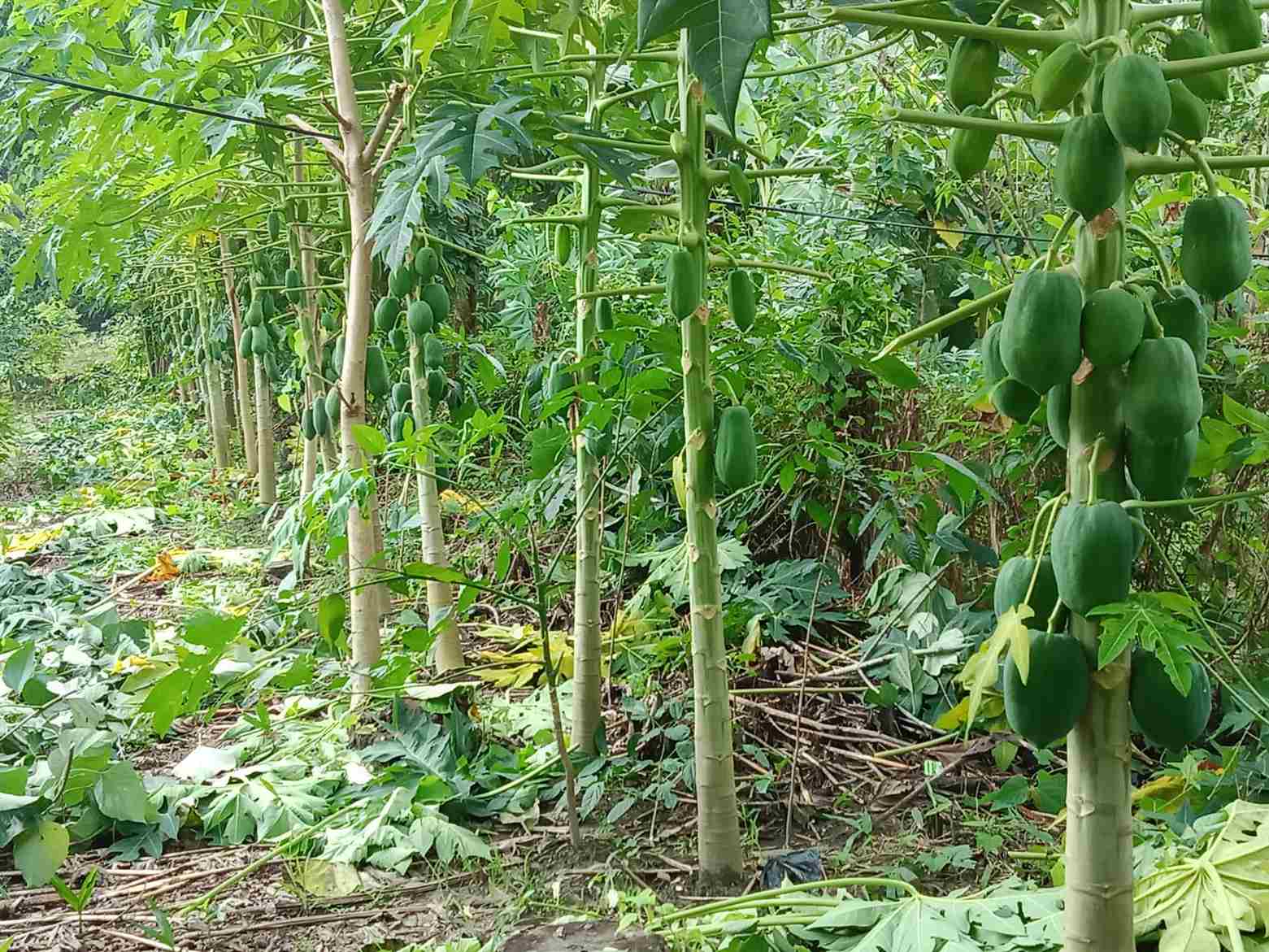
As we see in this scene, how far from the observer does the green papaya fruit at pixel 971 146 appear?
129 cm

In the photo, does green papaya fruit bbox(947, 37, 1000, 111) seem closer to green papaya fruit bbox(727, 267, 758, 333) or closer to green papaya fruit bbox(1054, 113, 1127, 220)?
green papaya fruit bbox(1054, 113, 1127, 220)

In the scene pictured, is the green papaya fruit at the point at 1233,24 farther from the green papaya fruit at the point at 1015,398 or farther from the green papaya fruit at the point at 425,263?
the green papaya fruit at the point at 425,263

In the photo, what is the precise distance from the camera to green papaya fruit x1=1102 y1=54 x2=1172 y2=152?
1.05 m

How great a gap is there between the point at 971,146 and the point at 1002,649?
0.60 meters

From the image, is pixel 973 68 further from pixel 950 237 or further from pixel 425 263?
pixel 950 237

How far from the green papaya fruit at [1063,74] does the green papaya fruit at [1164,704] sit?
63 cm

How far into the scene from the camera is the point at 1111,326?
112 cm

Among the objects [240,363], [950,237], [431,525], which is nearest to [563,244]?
[431,525]

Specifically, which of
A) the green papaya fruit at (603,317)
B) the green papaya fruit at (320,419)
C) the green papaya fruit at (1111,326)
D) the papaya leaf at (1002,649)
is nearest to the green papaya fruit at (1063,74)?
the green papaya fruit at (1111,326)

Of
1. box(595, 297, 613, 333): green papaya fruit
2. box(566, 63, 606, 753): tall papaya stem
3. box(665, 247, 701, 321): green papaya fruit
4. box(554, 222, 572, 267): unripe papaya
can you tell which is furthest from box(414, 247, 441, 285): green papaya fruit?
box(665, 247, 701, 321): green papaya fruit

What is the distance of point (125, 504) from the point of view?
8.95 m

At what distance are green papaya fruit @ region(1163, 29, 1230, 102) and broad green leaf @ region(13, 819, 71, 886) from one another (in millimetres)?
2852

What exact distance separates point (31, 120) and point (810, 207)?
3.00 meters

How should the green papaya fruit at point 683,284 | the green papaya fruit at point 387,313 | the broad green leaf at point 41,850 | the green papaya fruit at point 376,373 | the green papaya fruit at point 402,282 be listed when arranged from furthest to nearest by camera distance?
the green papaya fruit at point 376,373, the green papaya fruit at point 387,313, the green papaya fruit at point 402,282, the broad green leaf at point 41,850, the green papaya fruit at point 683,284
